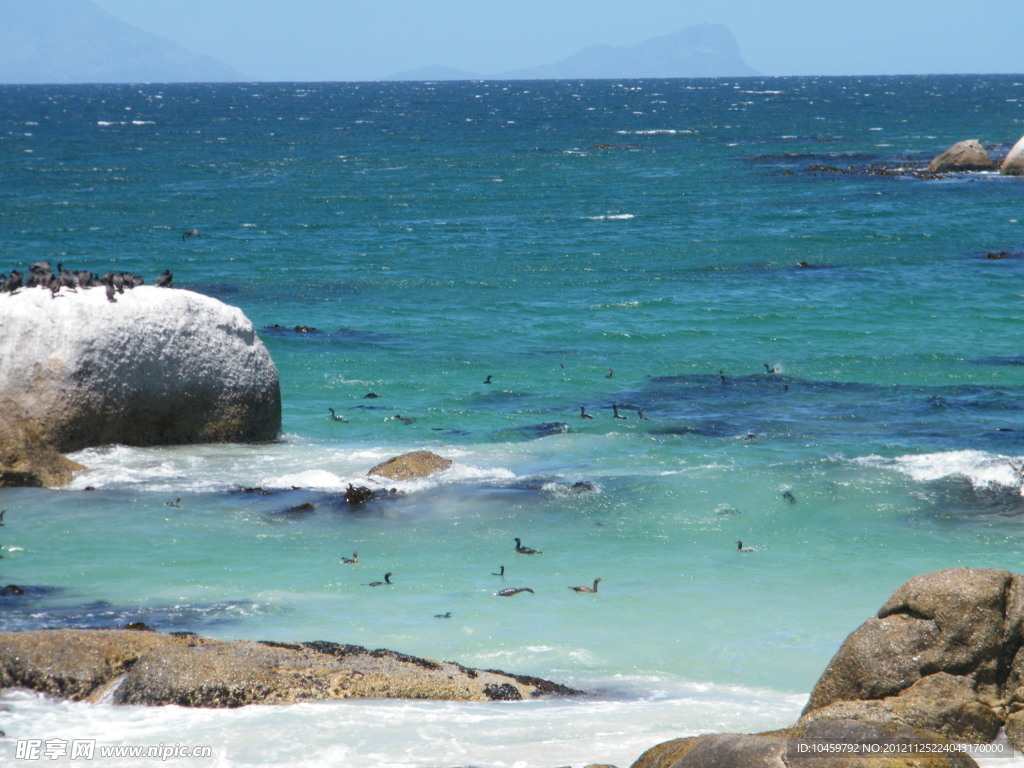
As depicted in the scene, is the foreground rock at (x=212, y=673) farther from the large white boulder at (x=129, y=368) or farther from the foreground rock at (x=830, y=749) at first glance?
the large white boulder at (x=129, y=368)

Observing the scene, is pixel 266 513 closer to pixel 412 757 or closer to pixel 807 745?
pixel 412 757

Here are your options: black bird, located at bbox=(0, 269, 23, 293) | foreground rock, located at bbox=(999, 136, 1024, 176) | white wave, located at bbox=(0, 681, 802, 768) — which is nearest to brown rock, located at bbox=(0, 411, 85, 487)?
black bird, located at bbox=(0, 269, 23, 293)

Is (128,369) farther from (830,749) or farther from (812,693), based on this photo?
(830,749)

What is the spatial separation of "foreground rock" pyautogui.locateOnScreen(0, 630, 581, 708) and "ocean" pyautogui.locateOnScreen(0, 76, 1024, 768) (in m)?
0.18

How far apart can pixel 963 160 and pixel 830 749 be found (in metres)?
58.6

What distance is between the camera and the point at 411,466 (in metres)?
15.7

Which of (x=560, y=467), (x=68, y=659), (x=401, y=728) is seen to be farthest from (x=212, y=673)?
(x=560, y=467)

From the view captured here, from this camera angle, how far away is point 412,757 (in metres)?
7.88

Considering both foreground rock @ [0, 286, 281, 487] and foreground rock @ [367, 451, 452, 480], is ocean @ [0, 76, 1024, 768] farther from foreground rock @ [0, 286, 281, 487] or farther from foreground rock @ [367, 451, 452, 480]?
foreground rock @ [0, 286, 281, 487]

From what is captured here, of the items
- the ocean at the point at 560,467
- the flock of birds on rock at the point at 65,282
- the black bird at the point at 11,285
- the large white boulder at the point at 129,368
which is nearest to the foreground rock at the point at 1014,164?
the ocean at the point at 560,467

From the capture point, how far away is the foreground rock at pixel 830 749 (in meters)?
5.91

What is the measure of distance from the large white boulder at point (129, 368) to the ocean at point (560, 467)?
20.3 inches

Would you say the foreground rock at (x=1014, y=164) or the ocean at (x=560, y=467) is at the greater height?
the foreground rock at (x=1014, y=164)

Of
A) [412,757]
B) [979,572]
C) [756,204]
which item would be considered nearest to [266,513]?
[412,757]
